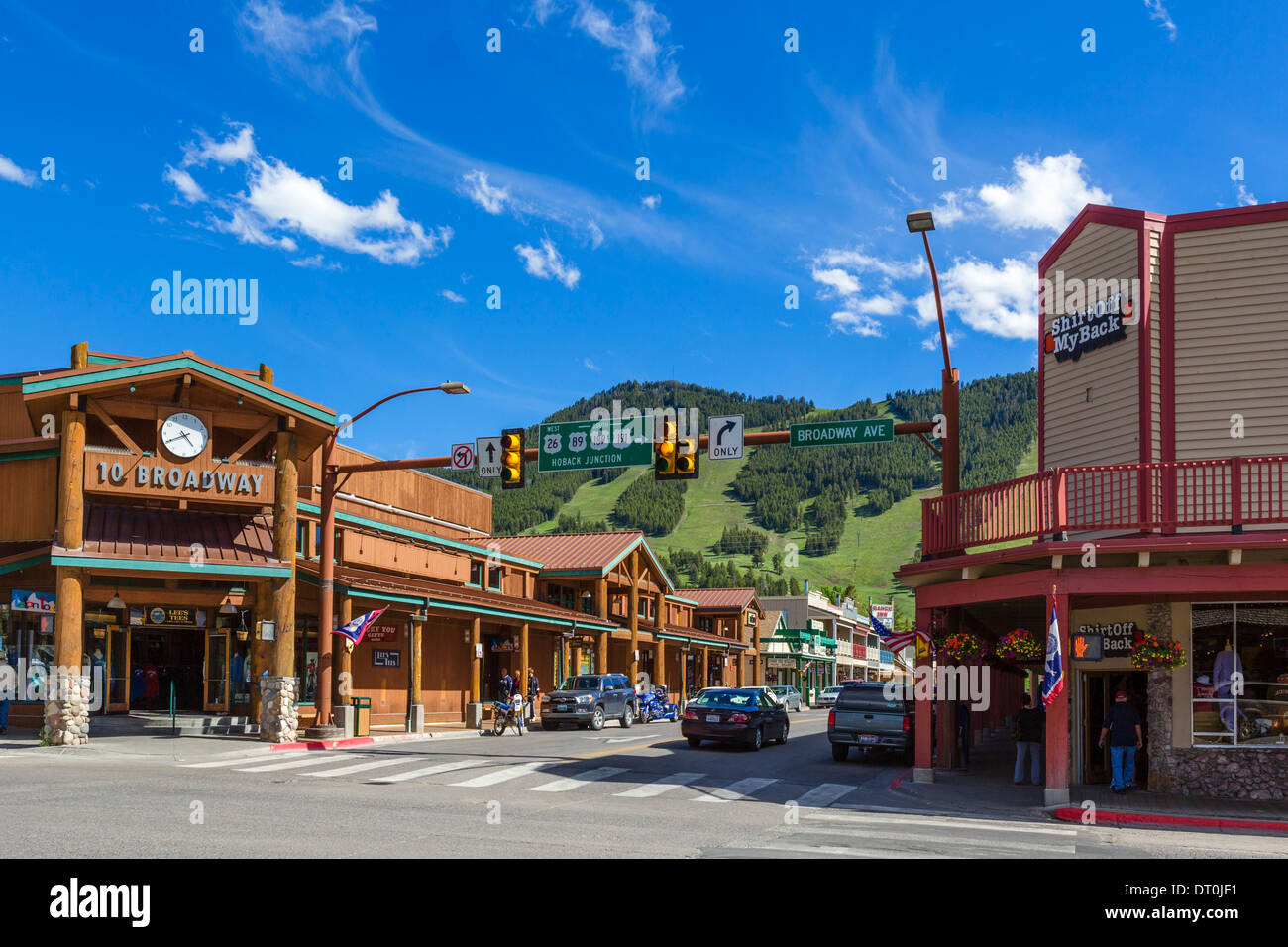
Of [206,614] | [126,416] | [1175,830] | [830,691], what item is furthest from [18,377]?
[830,691]

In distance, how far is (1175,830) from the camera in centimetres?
1605

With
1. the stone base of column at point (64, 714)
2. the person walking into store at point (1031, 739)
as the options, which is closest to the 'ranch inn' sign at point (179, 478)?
the stone base of column at point (64, 714)

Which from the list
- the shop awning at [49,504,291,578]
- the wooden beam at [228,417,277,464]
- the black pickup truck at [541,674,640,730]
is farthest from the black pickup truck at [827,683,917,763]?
the wooden beam at [228,417,277,464]

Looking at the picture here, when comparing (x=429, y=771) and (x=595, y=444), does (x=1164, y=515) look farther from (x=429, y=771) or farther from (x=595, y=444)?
(x=429, y=771)

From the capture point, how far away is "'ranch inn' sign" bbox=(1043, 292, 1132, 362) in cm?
2148

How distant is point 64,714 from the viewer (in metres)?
23.5

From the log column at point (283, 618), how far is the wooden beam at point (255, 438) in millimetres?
222

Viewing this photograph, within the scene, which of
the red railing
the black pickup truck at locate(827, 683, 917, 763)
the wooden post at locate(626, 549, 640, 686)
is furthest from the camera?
the wooden post at locate(626, 549, 640, 686)

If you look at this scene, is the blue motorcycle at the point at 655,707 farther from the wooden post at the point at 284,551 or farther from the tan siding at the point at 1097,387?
the tan siding at the point at 1097,387

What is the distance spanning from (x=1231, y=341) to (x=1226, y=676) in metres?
5.93

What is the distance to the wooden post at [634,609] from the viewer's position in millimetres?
50844

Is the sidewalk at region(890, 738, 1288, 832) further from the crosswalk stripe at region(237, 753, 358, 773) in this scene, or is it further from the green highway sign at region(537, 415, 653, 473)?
the crosswalk stripe at region(237, 753, 358, 773)

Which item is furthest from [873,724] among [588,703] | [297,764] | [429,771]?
[297,764]

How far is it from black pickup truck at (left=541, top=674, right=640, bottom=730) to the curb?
20084mm
